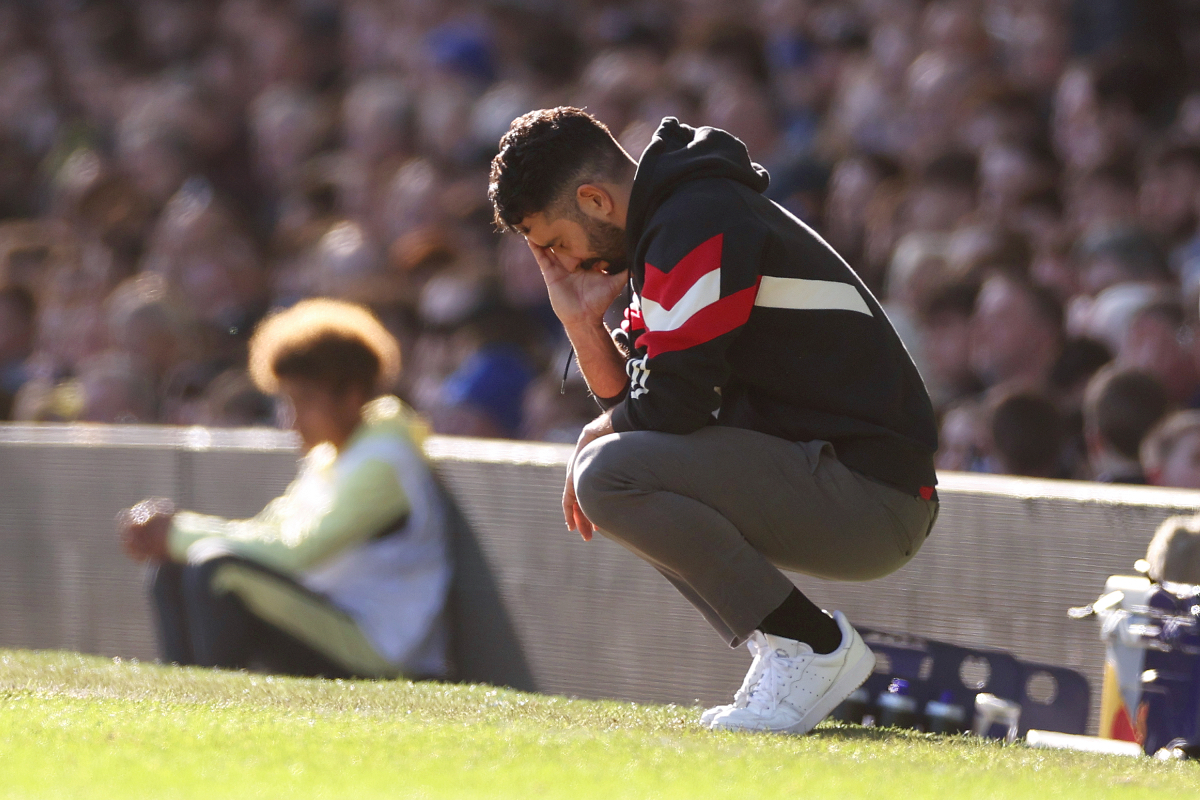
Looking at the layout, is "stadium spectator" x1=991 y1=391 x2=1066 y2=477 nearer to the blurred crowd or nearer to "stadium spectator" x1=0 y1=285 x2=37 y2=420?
the blurred crowd

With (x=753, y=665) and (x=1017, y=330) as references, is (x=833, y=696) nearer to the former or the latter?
(x=753, y=665)

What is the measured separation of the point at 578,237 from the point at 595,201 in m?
0.10

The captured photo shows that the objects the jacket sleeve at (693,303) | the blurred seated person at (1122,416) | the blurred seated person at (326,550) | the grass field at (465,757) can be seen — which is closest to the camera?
the grass field at (465,757)

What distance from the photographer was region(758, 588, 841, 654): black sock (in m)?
3.43

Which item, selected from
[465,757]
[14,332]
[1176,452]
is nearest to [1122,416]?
[1176,452]

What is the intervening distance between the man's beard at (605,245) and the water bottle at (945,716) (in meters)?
1.32

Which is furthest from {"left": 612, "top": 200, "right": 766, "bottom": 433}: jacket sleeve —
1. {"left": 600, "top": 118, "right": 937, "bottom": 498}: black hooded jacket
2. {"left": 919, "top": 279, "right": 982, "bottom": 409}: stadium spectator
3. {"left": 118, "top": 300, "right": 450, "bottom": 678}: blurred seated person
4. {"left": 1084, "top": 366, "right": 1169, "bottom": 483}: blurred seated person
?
{"left": 919, "top": 279, "right": 982, "bottom": 409}: stadium spectator

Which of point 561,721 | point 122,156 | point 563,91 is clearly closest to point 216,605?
point 561,721

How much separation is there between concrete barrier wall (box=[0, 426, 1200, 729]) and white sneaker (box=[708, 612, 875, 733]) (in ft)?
3.51

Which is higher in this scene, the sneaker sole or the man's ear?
the man's ear

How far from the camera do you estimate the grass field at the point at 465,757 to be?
265 centimetres

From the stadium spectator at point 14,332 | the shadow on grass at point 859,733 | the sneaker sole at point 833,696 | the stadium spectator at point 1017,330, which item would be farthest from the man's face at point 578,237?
the stadium spectator at point 14,332

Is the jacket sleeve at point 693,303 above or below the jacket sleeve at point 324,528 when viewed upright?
above

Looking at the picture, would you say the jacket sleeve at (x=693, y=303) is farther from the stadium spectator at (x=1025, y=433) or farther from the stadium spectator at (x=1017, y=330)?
the stadium spectator at (x=1017, y=330)
